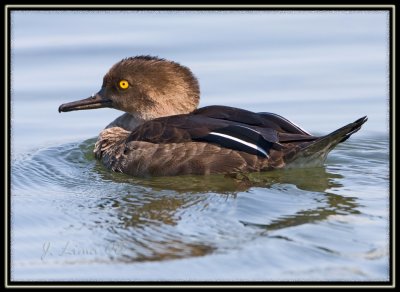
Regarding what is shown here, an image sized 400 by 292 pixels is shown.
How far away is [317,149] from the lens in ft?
32.0

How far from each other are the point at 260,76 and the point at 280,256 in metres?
6.66

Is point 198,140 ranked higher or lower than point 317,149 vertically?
higher

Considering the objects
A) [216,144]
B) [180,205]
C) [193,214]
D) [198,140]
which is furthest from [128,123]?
[193,214]

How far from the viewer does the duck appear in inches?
383

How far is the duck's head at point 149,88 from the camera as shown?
11.0 meters

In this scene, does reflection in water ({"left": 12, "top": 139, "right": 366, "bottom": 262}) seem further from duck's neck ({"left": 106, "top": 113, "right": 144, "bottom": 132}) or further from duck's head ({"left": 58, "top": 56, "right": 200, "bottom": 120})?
duck's head ({"left": 58, "top": 56, "right": 200, "bottom": 120})

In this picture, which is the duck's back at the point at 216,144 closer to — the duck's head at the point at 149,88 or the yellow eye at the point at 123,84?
the duck's head at the point at 149,88

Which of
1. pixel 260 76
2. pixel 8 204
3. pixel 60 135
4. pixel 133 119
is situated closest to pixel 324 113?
pixel 260 76

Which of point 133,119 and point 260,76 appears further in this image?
point 260,76

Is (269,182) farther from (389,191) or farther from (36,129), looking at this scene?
(36,129)

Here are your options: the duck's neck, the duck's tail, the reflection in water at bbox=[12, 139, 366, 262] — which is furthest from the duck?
the duck's neck

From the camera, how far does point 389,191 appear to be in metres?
9.16

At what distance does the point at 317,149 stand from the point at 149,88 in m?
2.36

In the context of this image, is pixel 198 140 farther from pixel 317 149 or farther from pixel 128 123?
pixel 128 123
